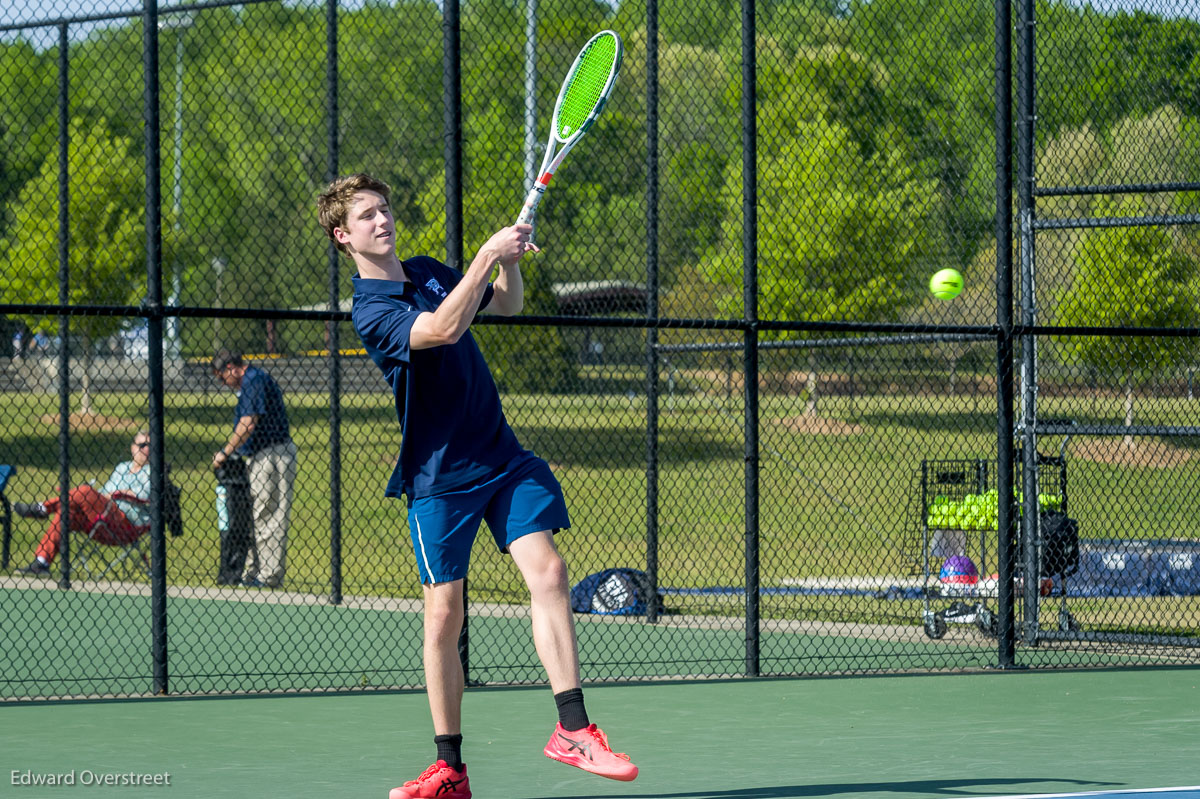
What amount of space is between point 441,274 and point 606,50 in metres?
0.93

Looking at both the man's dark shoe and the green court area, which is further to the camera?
the man's dark shoe

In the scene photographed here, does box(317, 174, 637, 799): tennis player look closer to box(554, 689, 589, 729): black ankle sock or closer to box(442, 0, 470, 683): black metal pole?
box(554, 689, 589, 729): black ankle sock

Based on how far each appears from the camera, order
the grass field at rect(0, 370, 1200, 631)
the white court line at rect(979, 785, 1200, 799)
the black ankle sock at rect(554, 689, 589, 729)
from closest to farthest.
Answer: the black ankle sock at rect(554, 689, 589, 729) < the white court line at rect(979, 785, 1200, 799) < the grass field at rect(0, 370, 1200, 631)

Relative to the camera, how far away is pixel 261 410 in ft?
33.4

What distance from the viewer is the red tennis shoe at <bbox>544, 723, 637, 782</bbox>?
411cm

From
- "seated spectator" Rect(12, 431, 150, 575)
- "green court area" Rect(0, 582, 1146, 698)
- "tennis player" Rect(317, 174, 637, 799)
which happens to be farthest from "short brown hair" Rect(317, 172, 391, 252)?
"seated spectator" Rect(12, 431, 150, 575)

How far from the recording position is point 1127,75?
9.39 metres

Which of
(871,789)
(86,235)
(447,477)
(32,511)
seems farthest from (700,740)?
(86,235)

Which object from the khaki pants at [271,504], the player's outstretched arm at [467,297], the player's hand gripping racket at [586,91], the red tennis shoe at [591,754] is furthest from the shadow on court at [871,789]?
the khaki pants at [271,504]

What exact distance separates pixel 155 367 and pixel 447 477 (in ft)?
7.90

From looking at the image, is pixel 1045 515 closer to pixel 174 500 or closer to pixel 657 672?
pixel 657 672

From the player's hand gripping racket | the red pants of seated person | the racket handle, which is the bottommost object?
the red pants of seated person

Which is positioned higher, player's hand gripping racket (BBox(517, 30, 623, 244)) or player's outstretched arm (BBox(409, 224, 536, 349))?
player's hand gripping racket (BBox(517, 30, 623, 244))

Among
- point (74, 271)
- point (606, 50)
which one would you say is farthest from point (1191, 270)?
point (74, 271)
